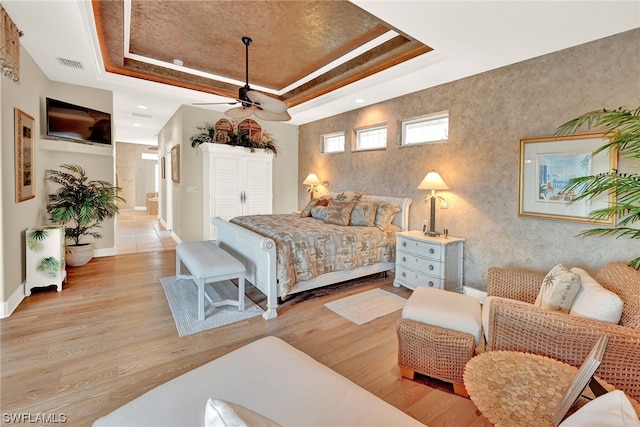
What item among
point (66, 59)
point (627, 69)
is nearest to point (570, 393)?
point (627, 69)

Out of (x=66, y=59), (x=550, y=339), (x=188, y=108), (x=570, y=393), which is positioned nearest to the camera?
(x=570, y=393)

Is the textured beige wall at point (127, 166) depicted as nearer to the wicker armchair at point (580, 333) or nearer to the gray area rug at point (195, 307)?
the gray area rug at point (195, 307)

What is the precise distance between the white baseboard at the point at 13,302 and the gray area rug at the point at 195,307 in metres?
1.35

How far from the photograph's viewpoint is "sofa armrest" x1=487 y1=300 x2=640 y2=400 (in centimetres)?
136

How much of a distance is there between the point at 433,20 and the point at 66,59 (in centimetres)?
417

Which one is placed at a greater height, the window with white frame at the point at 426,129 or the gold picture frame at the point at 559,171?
the window with white frame at the point at 426,129

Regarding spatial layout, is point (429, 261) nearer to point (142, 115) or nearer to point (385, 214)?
point (385, 214)

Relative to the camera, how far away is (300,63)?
4.23 m

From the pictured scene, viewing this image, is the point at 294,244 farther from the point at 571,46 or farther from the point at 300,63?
the point at 571,46

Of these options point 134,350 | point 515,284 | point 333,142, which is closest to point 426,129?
point 333,142

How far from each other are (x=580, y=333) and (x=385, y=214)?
2.85 m

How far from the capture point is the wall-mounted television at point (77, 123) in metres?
4.04

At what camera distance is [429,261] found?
11.5ft

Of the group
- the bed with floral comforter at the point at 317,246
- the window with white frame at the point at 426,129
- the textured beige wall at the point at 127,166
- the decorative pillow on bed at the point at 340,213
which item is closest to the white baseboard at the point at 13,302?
the bed with floral comforter at the point at 317,246
